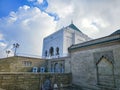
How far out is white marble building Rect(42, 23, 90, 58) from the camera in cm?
2350

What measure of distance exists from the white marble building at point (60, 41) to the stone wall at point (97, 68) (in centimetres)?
922

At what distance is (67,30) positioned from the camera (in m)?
24.8

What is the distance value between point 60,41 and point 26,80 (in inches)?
568

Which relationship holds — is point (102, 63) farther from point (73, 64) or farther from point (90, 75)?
point (73, 64)

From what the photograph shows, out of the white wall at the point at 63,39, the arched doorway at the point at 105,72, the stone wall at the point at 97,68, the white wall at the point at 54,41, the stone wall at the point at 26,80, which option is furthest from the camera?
the white wall at the point at 54,41

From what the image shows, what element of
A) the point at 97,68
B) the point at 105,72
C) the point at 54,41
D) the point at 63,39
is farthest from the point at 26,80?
the point at 54,41

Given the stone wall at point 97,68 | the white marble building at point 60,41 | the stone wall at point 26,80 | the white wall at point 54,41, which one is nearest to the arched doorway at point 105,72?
the stone wall at point 97,68

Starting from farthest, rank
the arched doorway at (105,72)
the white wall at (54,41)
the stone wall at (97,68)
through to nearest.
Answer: the white wall at (54,41)
the arched doorway at (105,72)
the stone wall at (97,68)

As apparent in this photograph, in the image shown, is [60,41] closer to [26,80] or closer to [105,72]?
[105,72]

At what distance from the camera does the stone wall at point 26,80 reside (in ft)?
30.6

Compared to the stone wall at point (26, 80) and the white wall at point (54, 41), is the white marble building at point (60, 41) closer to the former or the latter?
the white wall at point (54, 41)

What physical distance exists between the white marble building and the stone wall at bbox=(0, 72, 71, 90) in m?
11.2

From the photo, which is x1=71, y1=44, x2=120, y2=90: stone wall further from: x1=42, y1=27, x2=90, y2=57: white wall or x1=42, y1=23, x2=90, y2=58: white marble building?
x1=42, y1=23, x2=90, y2=58: white marble building

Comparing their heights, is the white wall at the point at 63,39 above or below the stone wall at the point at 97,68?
above
